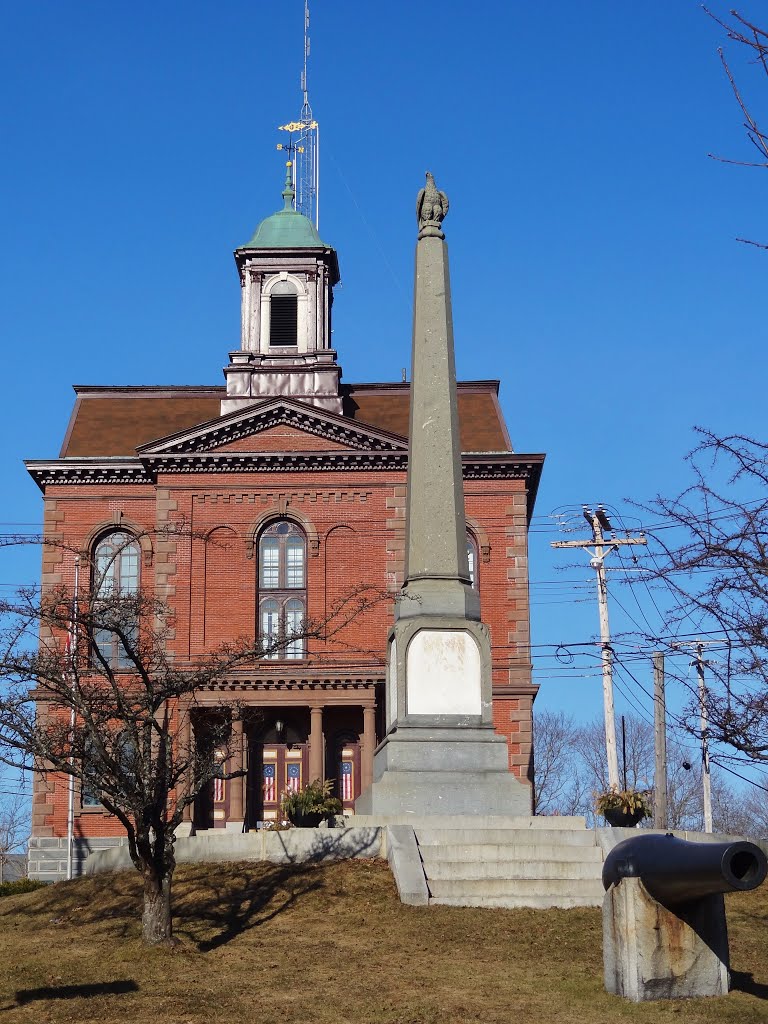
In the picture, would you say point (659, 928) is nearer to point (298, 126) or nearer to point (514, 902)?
point (514, 902)

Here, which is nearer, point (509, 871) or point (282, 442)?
point (509, 871)

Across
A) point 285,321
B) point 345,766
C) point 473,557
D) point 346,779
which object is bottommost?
point 346,779

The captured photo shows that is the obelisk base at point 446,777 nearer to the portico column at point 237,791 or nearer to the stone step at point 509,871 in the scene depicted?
the stone step at point 509,871

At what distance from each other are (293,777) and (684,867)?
2927 cm

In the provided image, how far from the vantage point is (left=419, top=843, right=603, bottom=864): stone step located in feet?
62.2

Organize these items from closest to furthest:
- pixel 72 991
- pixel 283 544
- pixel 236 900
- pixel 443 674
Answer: pixel 72 991
pixel 236 900
pixel 443 674
pixel 283 544

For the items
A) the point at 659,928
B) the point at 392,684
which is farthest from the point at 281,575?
the point at 659,928

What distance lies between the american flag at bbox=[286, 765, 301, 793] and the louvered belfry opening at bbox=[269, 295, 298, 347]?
525 inches

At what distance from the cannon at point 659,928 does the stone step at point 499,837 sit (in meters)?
7.99

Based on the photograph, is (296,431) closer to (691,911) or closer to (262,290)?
(262,290)

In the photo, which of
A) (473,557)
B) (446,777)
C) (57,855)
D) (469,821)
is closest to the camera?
(469,821)

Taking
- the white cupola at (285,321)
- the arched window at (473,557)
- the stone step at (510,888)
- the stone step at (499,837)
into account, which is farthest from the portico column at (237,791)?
the stone step at (510,888)

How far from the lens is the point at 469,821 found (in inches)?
805

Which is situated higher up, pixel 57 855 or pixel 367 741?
pixel 367 741
